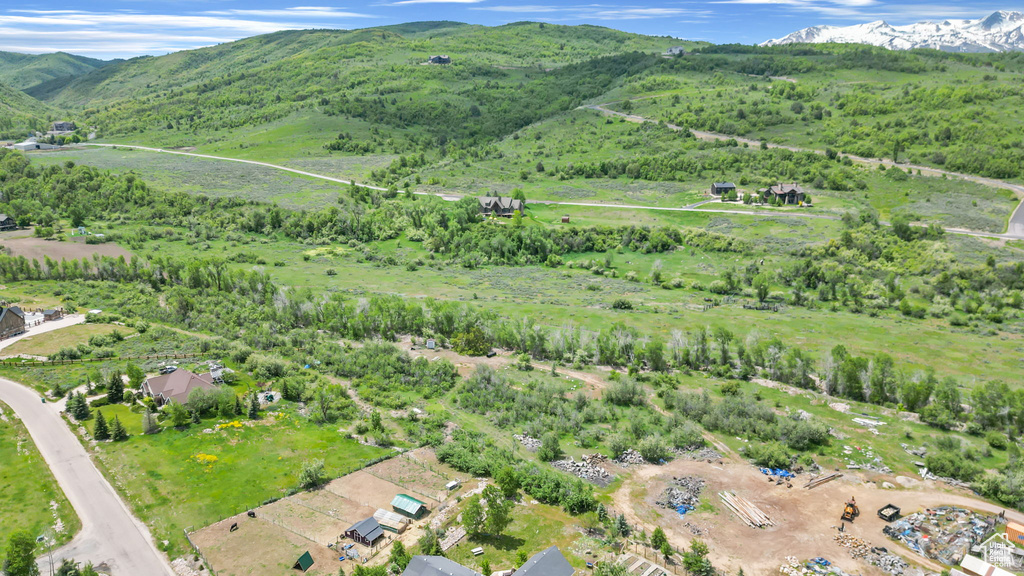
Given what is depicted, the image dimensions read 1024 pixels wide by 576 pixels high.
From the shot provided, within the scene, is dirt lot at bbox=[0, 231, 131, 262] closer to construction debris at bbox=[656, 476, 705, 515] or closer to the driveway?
the driveway

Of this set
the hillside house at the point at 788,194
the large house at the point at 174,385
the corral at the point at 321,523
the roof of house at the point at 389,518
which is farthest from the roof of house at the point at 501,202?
the roof of house at the point at 389,518

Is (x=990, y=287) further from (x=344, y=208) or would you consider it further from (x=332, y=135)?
(x=332, y=135)

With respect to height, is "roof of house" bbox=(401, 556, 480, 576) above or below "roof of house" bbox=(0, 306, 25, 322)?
below

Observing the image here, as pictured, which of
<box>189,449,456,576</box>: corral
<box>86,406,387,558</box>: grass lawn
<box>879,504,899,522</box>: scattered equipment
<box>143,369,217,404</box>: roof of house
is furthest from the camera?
<box>143,369,217,404</box>: roof of house

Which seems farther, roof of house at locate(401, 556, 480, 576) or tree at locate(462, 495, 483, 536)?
tree at locate(462, 495, 483, 536)

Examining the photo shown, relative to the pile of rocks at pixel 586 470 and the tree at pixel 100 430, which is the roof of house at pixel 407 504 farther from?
the tree at pixel 100 430

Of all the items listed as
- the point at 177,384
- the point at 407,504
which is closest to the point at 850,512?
the point at 407,504

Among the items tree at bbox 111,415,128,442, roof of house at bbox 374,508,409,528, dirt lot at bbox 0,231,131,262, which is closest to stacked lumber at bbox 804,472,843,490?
roof of house at bbox 374,508,409,528

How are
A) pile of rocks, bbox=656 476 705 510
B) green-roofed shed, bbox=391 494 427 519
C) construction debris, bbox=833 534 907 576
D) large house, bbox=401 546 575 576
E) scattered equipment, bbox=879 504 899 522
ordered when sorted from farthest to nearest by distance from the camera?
1. pile of rocks, bbox=656 476 705 510
2. green-roofed shed, bbox=391 494 427 519
3. scattered equipment, bbox=879 504 899 522
4. construction debris, bbox=833 534 907 576
5. large house, bbox=401 546 575 576
